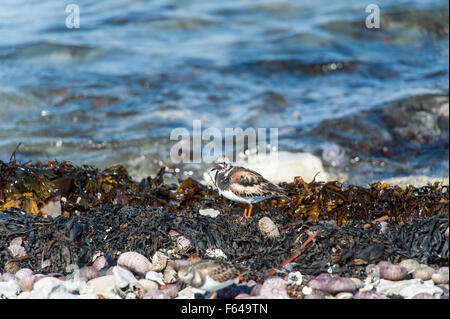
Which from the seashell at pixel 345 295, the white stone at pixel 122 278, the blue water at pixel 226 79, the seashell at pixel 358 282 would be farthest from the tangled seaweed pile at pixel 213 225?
the blue water at pixel 226 79

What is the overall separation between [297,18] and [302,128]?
6.00 meters

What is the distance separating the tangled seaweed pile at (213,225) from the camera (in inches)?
149

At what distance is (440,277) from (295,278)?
0.90m

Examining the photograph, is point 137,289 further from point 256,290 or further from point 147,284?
point 256,290

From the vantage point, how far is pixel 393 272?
3.46 metres

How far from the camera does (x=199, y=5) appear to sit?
1456 cm

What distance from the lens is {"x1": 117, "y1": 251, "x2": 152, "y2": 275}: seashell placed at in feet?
12.1

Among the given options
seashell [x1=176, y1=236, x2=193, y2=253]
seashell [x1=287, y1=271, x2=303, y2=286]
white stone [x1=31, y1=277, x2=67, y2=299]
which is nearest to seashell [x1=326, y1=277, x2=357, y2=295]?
seashell [x1=287, y1=271, x2=303, y2=286]

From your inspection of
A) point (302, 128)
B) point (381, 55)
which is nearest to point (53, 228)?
point (302, 128)

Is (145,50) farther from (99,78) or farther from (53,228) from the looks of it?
(53,228)

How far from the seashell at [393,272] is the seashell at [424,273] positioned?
0.22ft

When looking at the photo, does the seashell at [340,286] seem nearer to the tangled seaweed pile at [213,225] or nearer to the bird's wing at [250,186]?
the tangled seaweed pile at [213,225]

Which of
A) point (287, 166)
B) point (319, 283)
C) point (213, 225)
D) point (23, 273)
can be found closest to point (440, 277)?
point (319, 283)

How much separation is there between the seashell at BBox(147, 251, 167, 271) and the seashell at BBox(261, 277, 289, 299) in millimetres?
789
